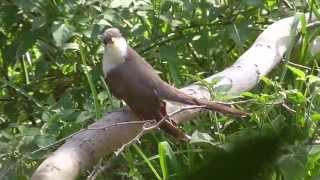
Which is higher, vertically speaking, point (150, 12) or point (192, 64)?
point (150, 12)

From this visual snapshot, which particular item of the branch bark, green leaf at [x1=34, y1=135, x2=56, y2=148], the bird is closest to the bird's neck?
the bird

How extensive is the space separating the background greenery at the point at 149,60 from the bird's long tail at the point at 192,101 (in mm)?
74

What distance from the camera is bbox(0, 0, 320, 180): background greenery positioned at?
2.21 metres

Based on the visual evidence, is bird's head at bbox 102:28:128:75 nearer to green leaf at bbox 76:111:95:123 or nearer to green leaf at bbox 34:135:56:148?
green leaf at bbox 76:111:95:123

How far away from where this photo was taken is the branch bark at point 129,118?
167 cm

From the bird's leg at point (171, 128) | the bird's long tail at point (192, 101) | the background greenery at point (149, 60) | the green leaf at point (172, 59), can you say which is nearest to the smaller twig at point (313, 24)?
the background greenery at point (149, 60)

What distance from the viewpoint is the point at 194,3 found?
8.75 ft

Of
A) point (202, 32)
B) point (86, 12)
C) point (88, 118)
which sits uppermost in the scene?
point (86, 12)

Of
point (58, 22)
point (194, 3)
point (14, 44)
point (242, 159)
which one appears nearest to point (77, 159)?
point (58, 22)

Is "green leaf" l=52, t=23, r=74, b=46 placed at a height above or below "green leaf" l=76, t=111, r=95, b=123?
above

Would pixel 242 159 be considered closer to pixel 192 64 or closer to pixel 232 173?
pixel 232 173

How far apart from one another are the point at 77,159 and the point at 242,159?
62.1 inches

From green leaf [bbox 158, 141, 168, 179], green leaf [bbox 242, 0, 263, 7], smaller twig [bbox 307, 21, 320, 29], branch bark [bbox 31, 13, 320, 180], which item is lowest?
green leaf [bbox 158, 141, 168, 179]

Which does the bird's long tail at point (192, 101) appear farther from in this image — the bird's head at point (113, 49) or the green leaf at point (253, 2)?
the green leaf at point (253, 2)
